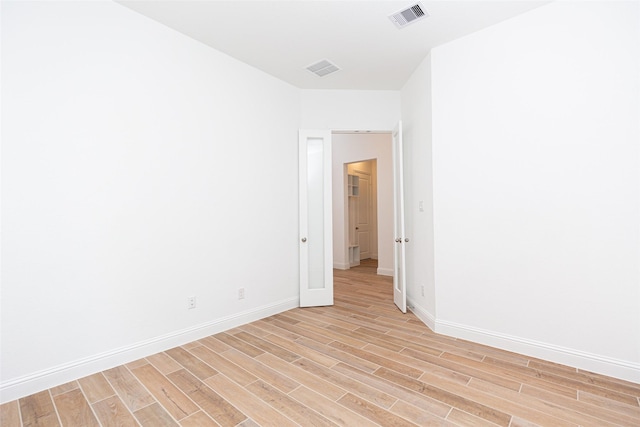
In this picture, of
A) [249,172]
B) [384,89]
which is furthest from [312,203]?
[384,89]

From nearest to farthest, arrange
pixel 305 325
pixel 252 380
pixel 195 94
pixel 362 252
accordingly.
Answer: pixel 252 380, pixel 195 94, pixel 305 325, pixel 362 252

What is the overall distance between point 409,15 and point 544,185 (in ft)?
6.13

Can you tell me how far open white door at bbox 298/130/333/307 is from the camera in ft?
13.5

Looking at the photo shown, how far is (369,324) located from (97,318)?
2542mm

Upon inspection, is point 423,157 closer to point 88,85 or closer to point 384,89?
point 384,89

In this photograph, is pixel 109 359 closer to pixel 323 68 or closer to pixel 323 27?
pixel 323 27

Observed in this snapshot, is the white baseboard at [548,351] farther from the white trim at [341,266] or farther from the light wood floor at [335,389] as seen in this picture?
the white trim at [341,266]

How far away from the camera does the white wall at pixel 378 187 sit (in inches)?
243

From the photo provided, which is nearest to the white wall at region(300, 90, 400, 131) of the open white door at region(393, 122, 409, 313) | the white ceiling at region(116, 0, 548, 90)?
the open white door at region(393, 122, 409, 313)

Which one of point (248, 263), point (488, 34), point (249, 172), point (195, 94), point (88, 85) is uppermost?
point (488, 34)

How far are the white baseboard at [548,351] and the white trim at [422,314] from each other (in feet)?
0.24

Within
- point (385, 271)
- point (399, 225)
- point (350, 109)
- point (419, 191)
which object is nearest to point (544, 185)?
point (419, 191)

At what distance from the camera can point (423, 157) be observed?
11.3ft

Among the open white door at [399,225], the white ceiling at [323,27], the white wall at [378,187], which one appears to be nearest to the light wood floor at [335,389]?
the open white door at [399,225]
